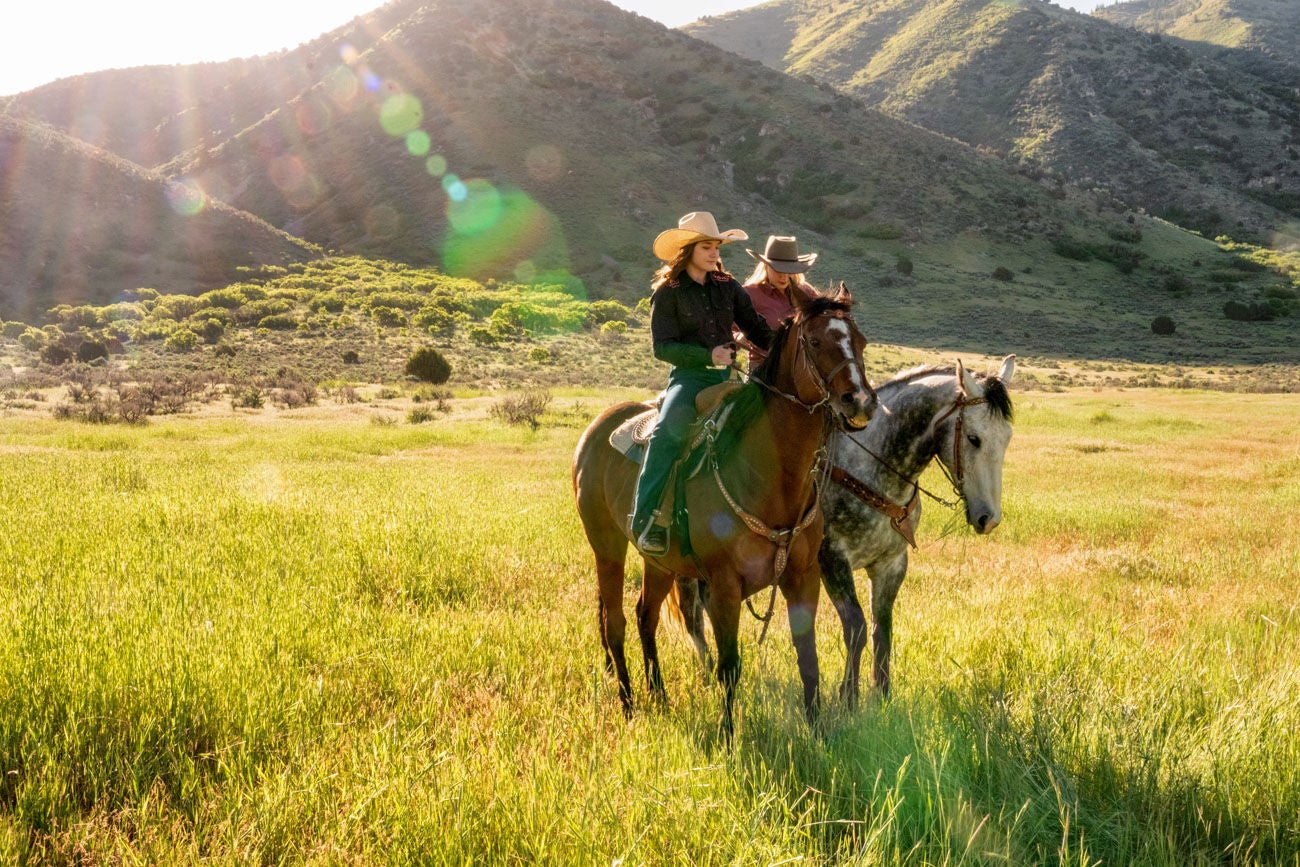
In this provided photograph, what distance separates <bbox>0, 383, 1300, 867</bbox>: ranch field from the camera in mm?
2660

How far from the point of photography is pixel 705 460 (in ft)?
13.4

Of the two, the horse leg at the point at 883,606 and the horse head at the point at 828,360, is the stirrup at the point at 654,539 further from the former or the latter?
the horse leg at the point at 883,606

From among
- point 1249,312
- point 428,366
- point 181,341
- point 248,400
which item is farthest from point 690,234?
point 1249,312

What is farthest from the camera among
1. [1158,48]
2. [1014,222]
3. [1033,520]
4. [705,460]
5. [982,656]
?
[1158,48]

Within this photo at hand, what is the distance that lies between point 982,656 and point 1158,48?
171 meters

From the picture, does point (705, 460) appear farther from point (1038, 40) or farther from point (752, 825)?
point (1038, 40)

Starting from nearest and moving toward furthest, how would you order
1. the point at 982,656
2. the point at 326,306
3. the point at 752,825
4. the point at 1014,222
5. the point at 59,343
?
the point at 752,825, the point at 982,656, the point at 59,343, the point at 326,306, the point at 1014,222

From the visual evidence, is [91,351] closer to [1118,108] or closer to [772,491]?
[772,491]

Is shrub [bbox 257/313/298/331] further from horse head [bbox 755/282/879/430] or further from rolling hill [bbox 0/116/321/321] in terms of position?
horse head [bbox 755/282/879/430]

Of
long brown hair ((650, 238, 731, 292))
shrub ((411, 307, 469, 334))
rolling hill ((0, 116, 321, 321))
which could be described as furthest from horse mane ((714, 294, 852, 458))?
rolling hill ((0, 116, 321, 321))

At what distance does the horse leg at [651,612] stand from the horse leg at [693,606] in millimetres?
659

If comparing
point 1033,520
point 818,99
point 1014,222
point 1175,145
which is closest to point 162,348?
point 1033,520

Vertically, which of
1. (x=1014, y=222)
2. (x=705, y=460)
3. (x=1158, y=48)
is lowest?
(x=705, y=460)

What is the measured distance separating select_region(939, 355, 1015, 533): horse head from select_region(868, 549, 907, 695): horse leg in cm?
68
